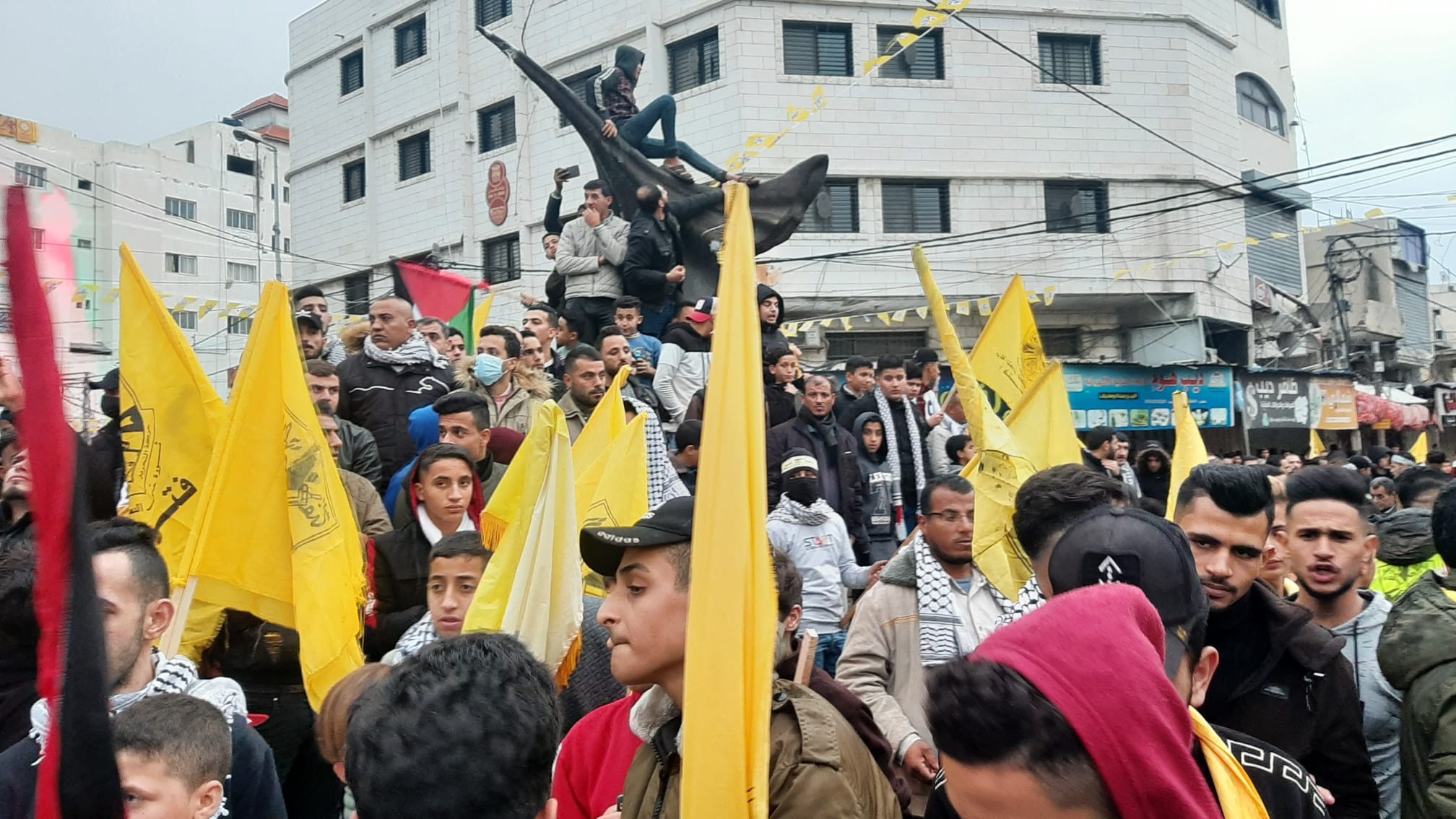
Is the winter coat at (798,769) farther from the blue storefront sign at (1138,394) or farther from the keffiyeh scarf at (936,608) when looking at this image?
the blue storefront sign at (1138,394)

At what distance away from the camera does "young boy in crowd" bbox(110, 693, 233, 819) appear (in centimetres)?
230

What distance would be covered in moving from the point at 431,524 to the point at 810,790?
108 inches

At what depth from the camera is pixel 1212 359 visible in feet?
79.7

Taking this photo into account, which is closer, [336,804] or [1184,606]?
[1184,606]

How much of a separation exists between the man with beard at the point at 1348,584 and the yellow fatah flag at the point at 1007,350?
2.44 m

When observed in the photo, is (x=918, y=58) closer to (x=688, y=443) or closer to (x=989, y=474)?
(x=688, y=443)

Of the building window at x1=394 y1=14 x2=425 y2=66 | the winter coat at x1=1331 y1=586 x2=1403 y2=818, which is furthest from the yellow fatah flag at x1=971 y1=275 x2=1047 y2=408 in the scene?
the building window at x1=394 y1=14 x2=425 y2=66

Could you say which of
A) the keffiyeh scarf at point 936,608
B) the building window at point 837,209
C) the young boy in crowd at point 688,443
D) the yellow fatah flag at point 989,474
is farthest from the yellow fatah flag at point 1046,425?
the building window at point 837,209

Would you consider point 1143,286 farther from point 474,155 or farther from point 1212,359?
point 474,155

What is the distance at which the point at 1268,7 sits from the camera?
29047 millimetres

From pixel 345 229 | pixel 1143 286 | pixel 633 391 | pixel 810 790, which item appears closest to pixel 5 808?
pixel 810 790

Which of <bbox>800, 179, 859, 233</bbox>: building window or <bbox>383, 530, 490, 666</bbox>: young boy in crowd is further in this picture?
<bbox>800, 179, 859, 233</bbox>: building window

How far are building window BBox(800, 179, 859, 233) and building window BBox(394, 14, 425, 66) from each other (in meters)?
11.8

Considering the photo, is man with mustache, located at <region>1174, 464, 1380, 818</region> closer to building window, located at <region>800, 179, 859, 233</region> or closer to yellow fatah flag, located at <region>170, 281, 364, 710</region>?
yellow fatah flag, located at <region>170, 281, 364, 710</region>
